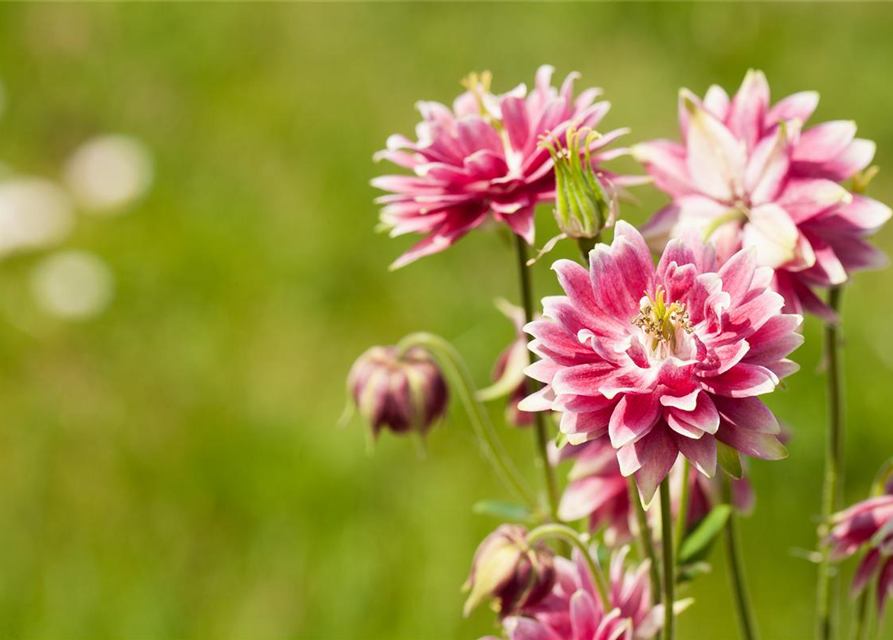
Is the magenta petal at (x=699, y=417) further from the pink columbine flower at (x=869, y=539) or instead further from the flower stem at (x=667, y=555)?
the pink columbine flower at (x=869, y=539)

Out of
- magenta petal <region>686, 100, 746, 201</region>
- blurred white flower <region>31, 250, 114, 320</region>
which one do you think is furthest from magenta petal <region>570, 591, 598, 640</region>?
blurred white flower <region>31, 250, 114, 320</region>

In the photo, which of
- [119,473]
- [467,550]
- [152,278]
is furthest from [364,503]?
[152,278]

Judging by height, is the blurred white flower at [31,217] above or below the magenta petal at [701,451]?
above

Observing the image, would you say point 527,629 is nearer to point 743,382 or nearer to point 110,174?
point 743,382

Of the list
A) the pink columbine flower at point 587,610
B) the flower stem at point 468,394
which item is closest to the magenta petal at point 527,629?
the pink columbine flower at point 587,610

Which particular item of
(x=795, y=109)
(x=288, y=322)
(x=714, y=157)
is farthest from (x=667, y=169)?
(x=288, y=322)

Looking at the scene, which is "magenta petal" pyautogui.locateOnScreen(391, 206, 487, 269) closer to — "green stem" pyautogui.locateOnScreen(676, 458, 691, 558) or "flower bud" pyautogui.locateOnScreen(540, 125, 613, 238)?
"flower bud" pyautogui.locateOnScreen(540, 125, 613, 238)
